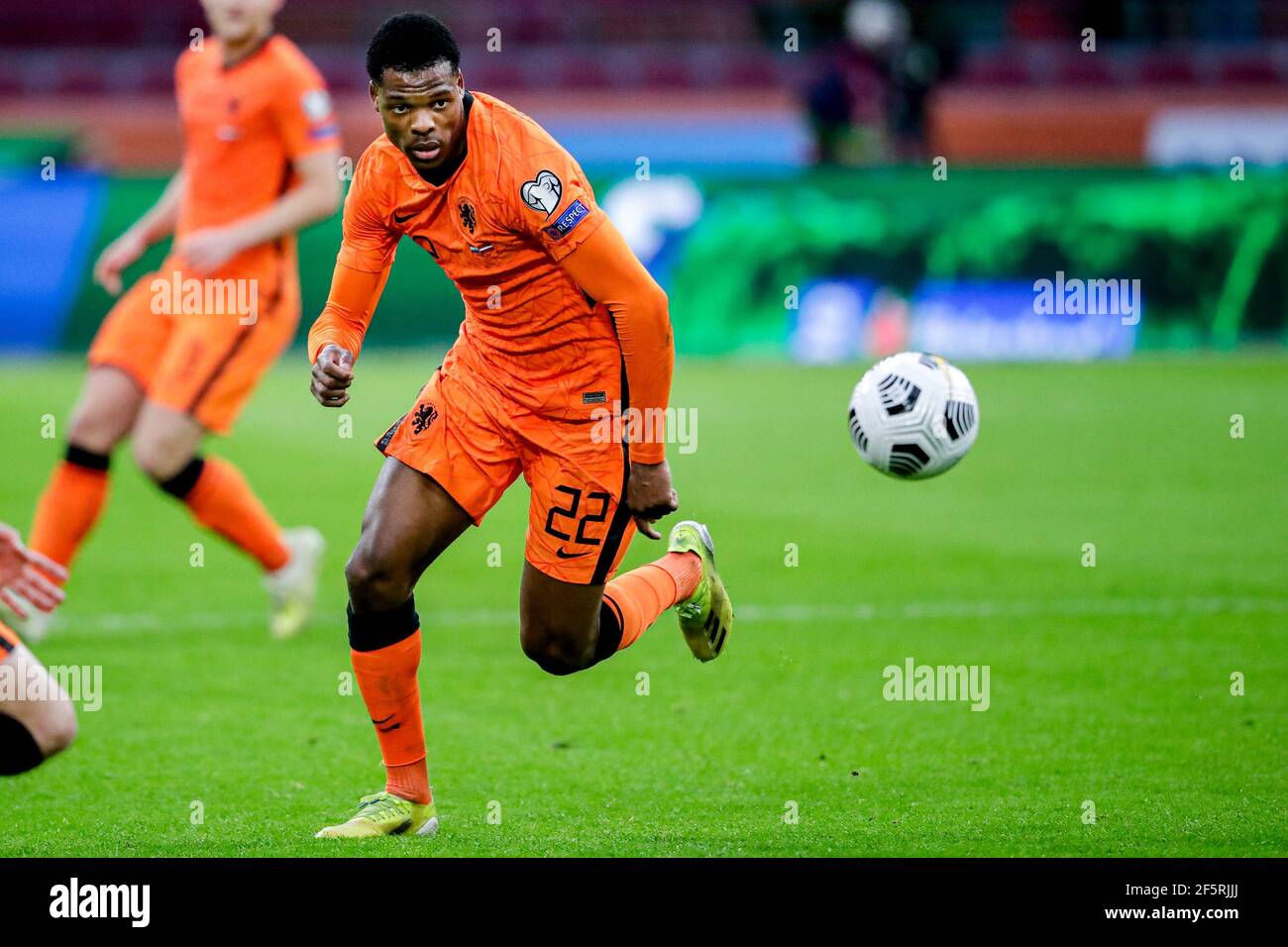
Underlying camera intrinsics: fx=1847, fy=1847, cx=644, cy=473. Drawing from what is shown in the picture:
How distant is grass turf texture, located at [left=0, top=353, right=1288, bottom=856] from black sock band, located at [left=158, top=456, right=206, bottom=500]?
2.24 feet

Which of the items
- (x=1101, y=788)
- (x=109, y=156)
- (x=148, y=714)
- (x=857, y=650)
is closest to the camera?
(x=1101, y=788)

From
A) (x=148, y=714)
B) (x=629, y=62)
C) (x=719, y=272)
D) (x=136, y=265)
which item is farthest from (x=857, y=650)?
(x=629, y=62)

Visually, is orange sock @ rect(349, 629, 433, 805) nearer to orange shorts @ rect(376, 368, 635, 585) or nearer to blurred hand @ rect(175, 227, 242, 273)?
orange shorts @ rect(376, 368, 635, 585)

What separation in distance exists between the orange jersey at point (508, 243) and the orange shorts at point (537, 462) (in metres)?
0.07

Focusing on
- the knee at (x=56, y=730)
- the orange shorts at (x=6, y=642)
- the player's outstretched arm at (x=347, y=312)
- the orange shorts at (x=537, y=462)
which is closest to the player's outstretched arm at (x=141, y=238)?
the player's outstretched arm at (x=347, y=312)

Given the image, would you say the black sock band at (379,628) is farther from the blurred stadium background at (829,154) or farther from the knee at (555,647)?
the blurred stadium background at (829,154)

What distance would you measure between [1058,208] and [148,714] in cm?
1496

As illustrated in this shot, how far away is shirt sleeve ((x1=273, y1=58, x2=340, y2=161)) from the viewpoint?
786 cm

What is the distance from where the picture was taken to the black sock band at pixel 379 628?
206 inches

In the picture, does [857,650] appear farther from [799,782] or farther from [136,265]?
[136,265]

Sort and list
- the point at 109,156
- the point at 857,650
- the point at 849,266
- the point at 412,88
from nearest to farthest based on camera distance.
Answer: the point at 412,88 → the point at 857,650 → the point at 849,266 → the point at 109,156

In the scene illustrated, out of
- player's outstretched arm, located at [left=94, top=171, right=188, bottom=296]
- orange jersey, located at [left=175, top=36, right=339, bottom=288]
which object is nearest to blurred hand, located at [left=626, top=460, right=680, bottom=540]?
orange jersey, located at [left=175, top=36, right=339, bottom=288]
